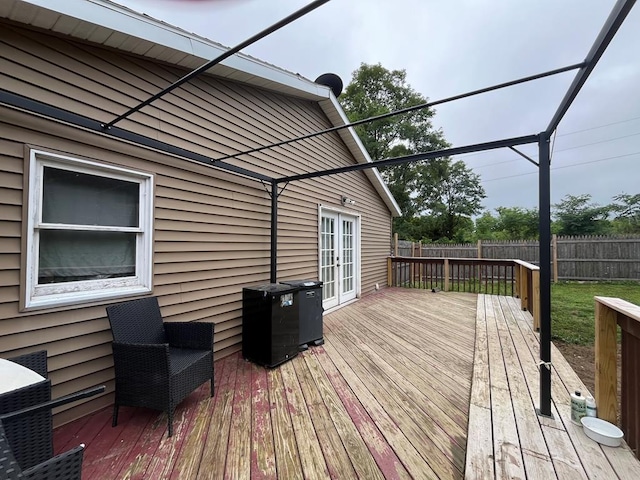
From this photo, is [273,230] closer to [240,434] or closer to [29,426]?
[240,434]

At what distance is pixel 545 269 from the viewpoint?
2055 mm

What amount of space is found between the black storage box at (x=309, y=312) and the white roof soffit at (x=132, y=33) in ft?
8.70

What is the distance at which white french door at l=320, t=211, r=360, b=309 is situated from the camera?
5480 millimetres

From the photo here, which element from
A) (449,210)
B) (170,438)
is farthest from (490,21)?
(449,210)

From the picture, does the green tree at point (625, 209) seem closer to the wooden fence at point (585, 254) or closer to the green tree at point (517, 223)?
the green tree at point (517, 223)

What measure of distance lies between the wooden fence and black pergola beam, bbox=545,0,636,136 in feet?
26.3

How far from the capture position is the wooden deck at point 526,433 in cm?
155

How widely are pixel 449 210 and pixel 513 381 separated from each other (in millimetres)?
17779

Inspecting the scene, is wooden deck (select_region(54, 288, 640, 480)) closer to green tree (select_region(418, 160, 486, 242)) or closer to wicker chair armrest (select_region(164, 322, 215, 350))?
wicker chair armrest (select_region(164, 322, 215, 350))

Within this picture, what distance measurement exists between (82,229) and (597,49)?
11.8 feet

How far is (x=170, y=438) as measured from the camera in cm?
187

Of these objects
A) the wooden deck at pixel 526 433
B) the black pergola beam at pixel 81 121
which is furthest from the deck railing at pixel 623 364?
the black pergola beam at pixel 81 121

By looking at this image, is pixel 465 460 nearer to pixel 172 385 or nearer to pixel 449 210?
pixel 172 385

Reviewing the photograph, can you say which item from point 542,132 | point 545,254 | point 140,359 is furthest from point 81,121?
point 545,254
